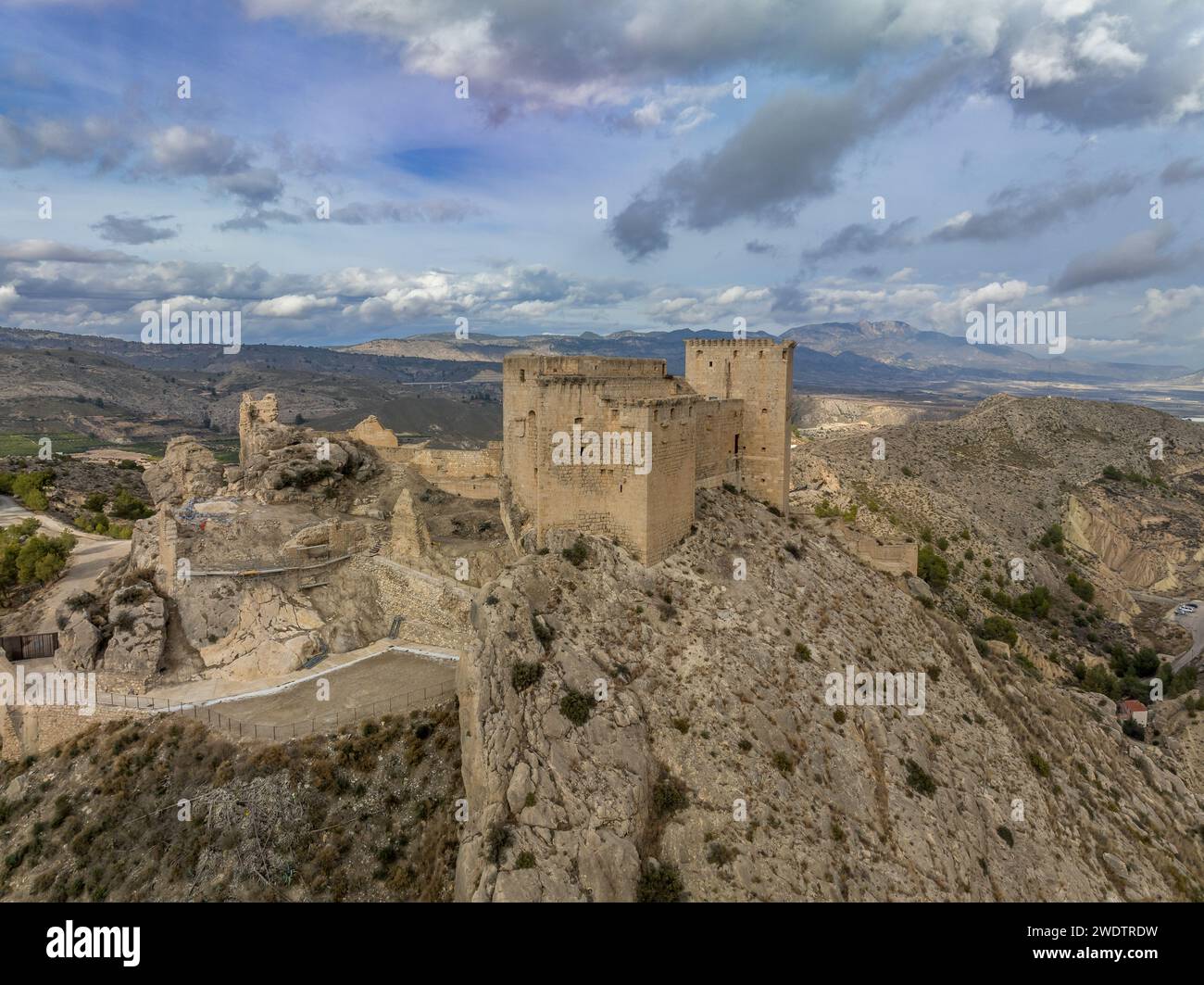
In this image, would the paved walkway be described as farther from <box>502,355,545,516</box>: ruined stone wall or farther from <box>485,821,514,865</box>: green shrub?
<box>485,821,514,865</box>: green shrub

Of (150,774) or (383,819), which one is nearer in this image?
(383,819)

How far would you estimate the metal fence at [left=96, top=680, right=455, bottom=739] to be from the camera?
22.7 m

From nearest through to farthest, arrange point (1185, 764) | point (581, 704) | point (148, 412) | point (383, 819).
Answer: point (581, 704), point (383, 819), point (1185, 764), point (148, 412)

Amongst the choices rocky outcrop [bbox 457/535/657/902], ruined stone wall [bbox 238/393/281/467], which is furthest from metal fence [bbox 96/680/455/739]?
ruined stone wall [bbox 238/393/281/467]

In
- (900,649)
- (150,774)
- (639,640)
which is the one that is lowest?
(150,774)

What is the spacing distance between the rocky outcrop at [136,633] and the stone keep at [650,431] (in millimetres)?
14538

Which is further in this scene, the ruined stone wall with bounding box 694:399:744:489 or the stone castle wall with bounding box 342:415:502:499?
the stone castle wall with bounding box 342:415:502:499

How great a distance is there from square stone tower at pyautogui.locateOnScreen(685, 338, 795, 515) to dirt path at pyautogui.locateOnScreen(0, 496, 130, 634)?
28.1 metres

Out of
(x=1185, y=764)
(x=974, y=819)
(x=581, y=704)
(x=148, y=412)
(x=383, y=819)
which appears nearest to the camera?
(x=581, y=704)

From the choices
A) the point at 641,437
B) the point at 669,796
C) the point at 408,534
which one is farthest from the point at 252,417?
the point at 669,796

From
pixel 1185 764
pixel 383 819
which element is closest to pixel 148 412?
pixel 383 819

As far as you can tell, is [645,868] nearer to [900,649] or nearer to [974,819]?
[974,819]

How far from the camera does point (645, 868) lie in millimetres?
16125

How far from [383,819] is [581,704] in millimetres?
6923
